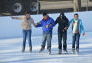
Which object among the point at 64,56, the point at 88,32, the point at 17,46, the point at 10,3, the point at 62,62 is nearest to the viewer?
the point at 62,62

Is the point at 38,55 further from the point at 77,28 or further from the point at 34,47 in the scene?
the point at 34,47

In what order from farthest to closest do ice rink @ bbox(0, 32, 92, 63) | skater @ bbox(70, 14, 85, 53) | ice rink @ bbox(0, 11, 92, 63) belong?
1. skater @ bbox(70, 14, 85, 53)
2. ice rink @ bbox(0, 11, 92, 63)
3. ice rink @ bbox(0, 32, 92, 63)

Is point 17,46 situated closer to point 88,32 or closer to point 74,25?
point 74,25

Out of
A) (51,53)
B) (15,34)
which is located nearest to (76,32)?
(51,53)

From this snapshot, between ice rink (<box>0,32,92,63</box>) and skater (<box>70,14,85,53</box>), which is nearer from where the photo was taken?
ice rink (<box>0,32,92,63</box>)

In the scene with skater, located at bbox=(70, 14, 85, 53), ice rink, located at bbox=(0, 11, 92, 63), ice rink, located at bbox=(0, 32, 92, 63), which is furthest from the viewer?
skater, located at bbox=(70, 14, 85, 53)

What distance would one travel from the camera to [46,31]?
1284 cm

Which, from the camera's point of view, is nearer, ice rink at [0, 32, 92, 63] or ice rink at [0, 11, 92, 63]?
ice rink at [0, 32, 92, 63]

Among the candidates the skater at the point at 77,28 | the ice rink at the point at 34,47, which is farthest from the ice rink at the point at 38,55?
the skater at the point at 77,28

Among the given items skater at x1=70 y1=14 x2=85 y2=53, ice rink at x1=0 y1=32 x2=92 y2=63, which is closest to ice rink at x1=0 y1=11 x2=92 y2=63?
ice rink at x1=0 y1=32 x2=92 y2=63

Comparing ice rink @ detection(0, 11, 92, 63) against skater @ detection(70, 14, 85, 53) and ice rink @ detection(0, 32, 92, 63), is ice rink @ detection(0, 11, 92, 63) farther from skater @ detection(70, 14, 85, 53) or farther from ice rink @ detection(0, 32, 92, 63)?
skater @ detection(70, 14, 85, 53)

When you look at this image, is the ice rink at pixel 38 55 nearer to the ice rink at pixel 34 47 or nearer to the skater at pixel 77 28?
the ice rink at pixel 34 47

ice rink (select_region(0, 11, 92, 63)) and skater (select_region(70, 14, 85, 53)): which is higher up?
skater (select_region(70, 14, 85, 53))

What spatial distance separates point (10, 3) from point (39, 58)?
13.3 m
